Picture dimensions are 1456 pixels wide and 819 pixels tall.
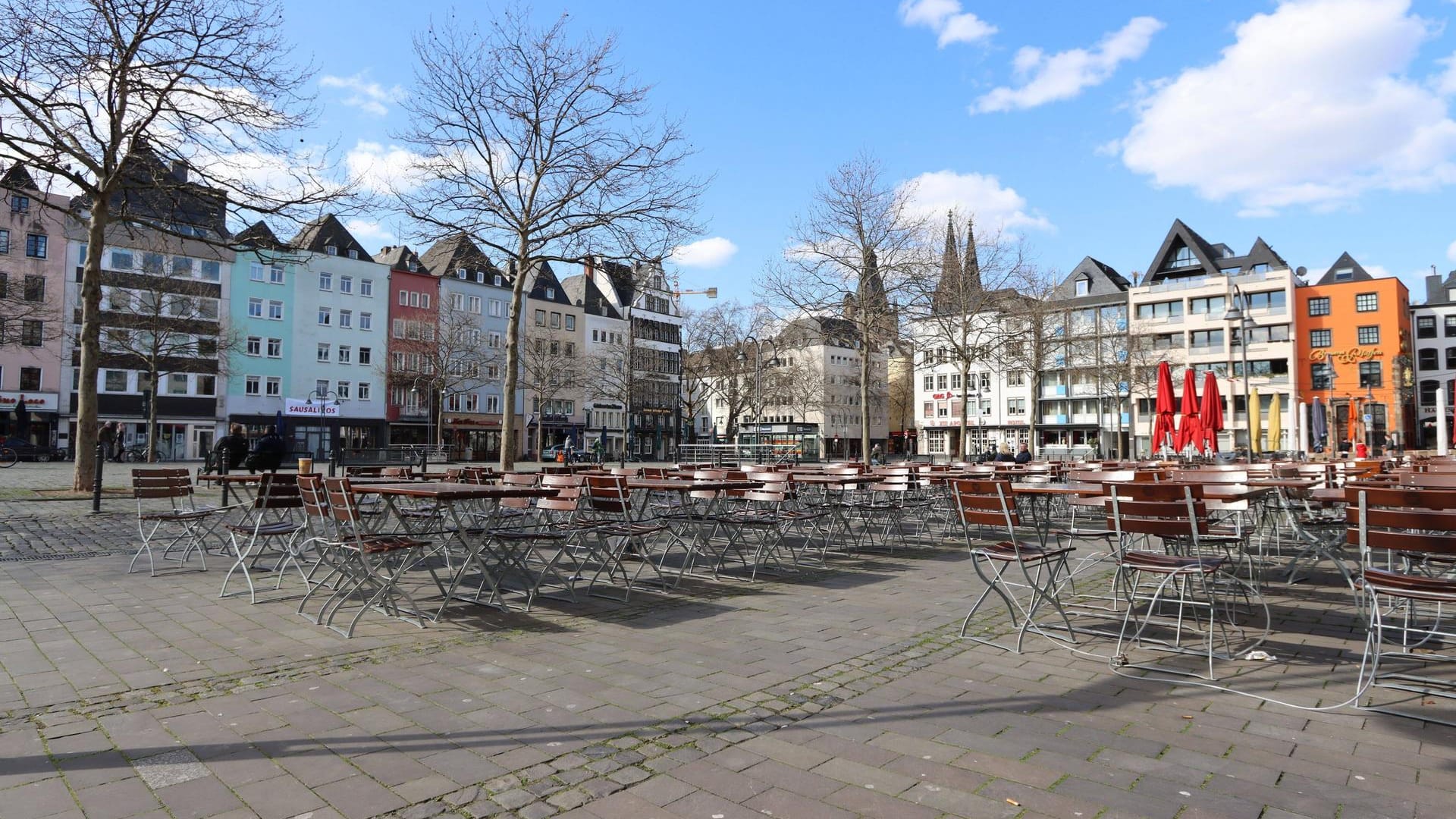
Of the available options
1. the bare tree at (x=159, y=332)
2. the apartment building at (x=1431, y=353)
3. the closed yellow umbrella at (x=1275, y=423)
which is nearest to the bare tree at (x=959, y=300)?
the bare tree at (x=159, y=332)

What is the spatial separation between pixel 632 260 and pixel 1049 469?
30.2ft

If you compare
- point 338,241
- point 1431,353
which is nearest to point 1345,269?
A: point 1431,353

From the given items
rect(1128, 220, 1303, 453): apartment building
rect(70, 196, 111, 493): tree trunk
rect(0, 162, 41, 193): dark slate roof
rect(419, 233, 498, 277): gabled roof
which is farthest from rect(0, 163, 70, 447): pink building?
rect(1128, 220, 1303, 453): apartment building

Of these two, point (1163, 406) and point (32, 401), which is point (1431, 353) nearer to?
point (1163, 406)

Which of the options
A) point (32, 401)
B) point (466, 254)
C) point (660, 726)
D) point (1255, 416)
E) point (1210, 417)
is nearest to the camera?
point (660, 726)

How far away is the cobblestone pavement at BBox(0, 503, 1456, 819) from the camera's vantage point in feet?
9.95

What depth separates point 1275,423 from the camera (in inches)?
2525

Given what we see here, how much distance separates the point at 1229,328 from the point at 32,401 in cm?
7482

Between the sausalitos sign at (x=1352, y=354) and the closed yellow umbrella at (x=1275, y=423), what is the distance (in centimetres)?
451

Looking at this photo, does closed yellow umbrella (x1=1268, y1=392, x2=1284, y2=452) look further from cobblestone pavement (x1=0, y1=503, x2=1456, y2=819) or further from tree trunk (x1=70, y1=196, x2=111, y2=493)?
tree trunk (x1=70, y1=196, x2=111, y2=493)

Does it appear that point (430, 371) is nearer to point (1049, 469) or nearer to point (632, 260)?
point (632, 260)

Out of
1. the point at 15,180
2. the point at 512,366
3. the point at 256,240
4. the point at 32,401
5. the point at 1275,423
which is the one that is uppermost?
the point at 15,180

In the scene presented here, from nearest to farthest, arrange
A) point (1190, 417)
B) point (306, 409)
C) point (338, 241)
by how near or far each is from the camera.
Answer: point (1190, 417), point (306, 409), point (338, 241)

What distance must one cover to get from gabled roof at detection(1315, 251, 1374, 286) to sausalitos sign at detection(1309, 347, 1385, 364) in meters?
10.0
